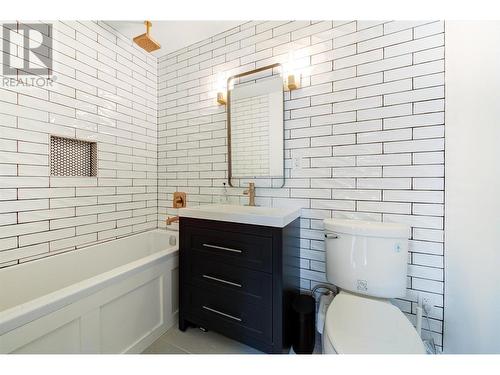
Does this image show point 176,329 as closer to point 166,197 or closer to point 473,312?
point 166,197

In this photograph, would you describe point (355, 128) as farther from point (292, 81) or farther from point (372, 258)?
point (372, 258)

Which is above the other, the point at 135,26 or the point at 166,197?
the point at 135,26

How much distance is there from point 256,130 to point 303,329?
1475 millimetres

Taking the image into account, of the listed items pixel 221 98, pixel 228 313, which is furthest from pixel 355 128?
pixel 228 313

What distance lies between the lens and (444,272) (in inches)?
49.1

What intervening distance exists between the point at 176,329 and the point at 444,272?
185 cm

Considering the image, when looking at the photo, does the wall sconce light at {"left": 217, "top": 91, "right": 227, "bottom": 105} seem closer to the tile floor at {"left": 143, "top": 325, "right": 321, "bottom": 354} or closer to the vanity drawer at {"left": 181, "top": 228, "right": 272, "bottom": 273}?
the vanity drawer at {"left": 181, "top": 228, "right": 272, "bottom": 273}

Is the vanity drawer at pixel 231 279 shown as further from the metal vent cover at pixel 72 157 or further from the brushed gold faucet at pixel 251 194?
the metal vent cover at pixel 72 157

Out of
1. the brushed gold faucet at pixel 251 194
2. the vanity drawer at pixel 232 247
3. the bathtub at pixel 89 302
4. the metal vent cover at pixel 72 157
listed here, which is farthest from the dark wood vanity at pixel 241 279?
the metal vent cover at pixel 72 157

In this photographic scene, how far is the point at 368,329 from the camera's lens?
97 cm

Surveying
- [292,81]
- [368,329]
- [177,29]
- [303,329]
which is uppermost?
[177,29]

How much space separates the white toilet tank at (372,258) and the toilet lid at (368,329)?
84mm

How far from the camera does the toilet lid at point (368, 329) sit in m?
0.86
